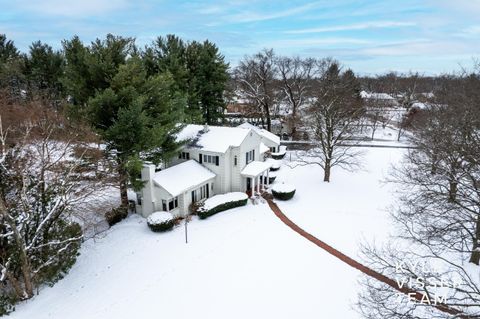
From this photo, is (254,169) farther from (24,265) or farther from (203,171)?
(24,265)

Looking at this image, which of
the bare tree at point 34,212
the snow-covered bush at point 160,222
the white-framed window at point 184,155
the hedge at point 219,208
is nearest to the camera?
the bare tree at point 34,212

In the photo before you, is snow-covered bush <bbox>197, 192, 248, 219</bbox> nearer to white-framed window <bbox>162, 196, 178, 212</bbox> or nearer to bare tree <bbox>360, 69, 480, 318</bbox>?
white-framed window <bbox>162, 196, 178, 212</bbox>

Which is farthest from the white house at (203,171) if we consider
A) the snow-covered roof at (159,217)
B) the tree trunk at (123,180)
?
the snow-covered roof at (159,217)

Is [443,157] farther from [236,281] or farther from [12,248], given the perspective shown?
[12,248]

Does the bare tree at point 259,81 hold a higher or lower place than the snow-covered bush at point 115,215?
higher

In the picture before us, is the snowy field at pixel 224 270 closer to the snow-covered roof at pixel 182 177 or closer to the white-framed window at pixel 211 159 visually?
the snow-covered roof at pixel 182 177

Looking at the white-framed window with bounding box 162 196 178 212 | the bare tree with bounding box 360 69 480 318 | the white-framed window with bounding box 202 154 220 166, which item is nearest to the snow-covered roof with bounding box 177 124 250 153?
the white-framed window with bounding box 202 154 220 166

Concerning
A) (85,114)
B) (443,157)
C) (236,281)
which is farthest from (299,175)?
(85,114)
